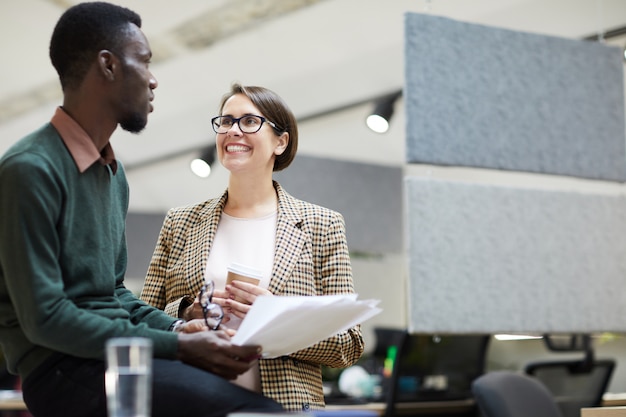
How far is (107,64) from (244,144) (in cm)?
64

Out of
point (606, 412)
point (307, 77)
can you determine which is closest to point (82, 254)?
point (606, 412)

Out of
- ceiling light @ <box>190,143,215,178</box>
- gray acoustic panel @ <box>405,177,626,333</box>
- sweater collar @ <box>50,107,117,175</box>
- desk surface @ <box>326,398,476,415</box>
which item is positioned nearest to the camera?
sweater collar @ <box>50,107,117,175</box>

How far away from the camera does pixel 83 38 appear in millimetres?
1301

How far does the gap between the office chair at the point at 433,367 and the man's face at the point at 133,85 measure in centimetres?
273

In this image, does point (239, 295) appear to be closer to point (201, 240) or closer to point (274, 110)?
point (201, 240)

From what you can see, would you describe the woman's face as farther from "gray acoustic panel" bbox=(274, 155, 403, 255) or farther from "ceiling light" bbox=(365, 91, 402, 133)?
"ceiling light" bbox=(365, 91, 402, 133)

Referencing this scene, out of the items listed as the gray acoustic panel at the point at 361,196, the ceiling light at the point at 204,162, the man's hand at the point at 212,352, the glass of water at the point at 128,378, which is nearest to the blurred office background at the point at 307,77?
the gray acoustic panel at the point at 361,196

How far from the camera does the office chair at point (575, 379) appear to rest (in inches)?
156

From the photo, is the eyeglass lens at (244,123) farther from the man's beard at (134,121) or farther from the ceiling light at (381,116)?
the ceiling light at (381,116)

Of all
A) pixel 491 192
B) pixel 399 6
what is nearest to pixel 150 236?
pixel 399 6

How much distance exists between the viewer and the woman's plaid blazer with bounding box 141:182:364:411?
1.74 metres

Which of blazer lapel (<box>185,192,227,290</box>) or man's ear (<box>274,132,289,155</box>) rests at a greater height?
man's ear (<box>274,132,289,155</box>)

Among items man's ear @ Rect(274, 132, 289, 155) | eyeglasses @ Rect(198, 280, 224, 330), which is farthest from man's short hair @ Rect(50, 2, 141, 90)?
man's ear @ Rect(274, 132, 289, 155)

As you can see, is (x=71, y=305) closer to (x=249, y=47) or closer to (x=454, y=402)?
(x=454, y=402)
